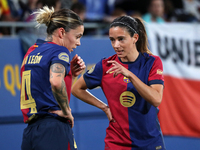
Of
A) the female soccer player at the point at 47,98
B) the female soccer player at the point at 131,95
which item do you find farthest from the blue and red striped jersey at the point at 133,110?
the female soccer player at the point at 47,98

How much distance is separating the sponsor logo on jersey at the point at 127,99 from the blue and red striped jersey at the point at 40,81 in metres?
0.56

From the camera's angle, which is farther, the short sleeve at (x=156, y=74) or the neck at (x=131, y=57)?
the neck at (x=131, y=57)

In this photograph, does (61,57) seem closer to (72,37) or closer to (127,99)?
(72,37)

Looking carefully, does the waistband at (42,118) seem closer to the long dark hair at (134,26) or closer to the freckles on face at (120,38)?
the freckles on face at (120,38)

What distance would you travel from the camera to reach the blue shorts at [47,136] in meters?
2.49

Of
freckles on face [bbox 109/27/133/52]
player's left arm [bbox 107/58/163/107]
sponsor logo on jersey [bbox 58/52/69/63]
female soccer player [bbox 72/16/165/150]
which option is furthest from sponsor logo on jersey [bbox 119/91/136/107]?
sponsor logo on jersey [bbox 58/52/69/63]

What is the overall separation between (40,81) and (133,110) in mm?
873

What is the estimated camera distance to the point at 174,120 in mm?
5746

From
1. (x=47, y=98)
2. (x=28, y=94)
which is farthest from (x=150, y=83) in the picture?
(x=28, y=94)

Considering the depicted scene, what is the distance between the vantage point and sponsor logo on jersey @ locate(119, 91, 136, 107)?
269 centimetres

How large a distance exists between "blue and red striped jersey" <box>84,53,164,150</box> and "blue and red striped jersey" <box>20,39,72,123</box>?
0.52 m

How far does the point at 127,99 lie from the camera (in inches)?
106

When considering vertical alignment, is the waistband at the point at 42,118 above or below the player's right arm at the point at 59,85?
below

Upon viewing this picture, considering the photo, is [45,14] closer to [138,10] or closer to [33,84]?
[33,84]
